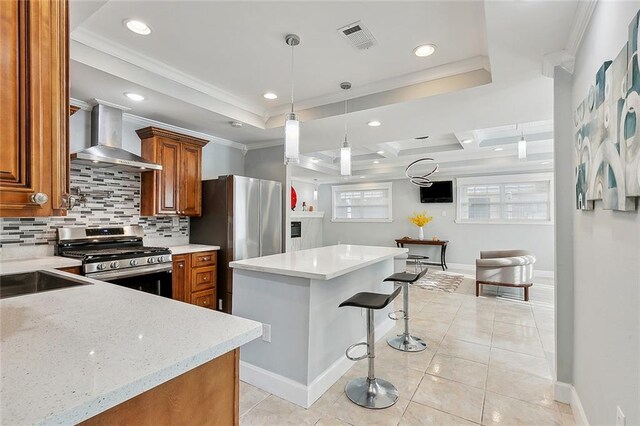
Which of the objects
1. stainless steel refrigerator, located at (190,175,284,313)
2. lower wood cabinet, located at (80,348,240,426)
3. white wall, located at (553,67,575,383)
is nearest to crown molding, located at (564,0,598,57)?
white wall, located at (553,67,575,383)

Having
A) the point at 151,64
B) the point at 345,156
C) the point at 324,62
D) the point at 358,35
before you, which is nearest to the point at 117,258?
the point at 151,64

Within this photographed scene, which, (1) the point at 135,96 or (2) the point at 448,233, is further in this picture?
(2) the point at 448,233

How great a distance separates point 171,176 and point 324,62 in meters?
2.28

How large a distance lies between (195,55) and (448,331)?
372 centimetres

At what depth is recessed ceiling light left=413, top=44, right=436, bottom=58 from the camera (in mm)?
2482

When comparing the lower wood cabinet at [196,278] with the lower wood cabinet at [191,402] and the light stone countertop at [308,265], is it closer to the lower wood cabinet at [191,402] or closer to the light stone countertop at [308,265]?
the light stone countertop at [308,265]

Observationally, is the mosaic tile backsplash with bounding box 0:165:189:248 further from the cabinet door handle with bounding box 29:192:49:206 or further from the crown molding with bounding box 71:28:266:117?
the cabinet door handle with bounding box 29:192:49:206

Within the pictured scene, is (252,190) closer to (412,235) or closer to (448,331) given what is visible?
(448,331)

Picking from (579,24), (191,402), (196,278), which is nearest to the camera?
(191,402)

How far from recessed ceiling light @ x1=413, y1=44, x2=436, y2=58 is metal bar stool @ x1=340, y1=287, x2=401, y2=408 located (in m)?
1.97

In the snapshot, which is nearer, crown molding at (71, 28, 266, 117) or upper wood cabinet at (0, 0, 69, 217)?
upper wood cabinet at (0, 0, 69, 217)

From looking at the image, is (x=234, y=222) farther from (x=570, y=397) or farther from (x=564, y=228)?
(x=570, y=397)

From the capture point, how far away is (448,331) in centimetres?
342

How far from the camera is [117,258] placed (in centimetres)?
284
